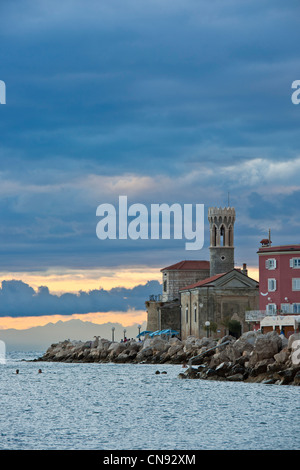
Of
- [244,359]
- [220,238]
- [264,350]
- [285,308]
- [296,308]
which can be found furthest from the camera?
[220,238]

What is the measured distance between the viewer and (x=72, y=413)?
37469mm

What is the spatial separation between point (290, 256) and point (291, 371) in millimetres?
31385

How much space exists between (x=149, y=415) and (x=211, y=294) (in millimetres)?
57375

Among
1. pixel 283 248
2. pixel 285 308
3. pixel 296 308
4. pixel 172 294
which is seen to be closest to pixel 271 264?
pixel 283 248

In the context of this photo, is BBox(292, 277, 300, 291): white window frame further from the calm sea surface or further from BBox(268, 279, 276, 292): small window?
the calm sea surface

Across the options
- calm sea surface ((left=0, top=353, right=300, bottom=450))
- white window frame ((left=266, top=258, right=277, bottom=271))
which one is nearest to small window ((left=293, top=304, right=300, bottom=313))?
white window frame ((left=266, top=258, right=277, bottom=271))

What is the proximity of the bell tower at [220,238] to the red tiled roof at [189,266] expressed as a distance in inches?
141

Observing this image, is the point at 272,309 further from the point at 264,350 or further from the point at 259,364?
the point at 264,350

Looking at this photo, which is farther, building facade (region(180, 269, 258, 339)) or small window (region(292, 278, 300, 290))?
building facade (region(180, 269, 258, 339))

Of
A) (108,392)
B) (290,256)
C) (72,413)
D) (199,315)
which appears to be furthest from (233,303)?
(72,413)

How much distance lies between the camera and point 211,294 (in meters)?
93.1

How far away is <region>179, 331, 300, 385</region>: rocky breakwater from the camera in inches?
1764

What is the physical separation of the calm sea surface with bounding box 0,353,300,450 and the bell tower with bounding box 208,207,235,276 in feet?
165
